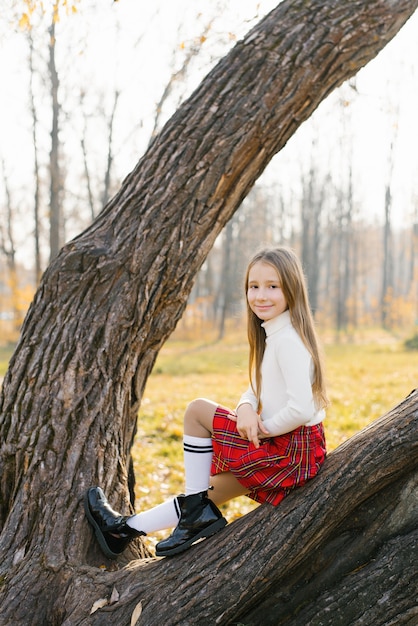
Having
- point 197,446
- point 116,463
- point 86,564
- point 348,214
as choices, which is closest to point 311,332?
point 197,446

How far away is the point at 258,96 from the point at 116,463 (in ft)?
7.33

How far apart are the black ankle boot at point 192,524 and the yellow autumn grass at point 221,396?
35.3 inches

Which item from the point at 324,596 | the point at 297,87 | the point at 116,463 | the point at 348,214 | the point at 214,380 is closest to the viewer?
the point at 324,596

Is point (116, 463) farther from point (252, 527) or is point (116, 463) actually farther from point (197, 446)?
point (252, 527)

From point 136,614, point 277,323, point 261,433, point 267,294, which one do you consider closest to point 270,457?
point 261,433

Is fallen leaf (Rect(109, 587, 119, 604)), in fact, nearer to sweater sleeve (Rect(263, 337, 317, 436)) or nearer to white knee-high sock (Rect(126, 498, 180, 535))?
white knee-high sock (Rect(126, 498, 180, 535))

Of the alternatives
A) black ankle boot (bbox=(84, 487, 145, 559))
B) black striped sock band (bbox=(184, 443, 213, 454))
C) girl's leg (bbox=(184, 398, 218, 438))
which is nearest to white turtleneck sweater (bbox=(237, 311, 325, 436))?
girl's leg (bbox=(184, 398, 218, 438))

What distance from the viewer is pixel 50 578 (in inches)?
112

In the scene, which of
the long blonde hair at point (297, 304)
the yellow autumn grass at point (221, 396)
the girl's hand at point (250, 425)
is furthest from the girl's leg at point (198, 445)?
the yellow autumn grass at point (221, 396)

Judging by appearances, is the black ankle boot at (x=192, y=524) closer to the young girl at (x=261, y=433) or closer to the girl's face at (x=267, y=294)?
the young girl at (x=261, y=433)

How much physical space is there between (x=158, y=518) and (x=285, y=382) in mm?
933

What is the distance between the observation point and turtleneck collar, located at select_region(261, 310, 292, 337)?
286 centimetres

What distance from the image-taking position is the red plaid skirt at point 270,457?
8.67ft

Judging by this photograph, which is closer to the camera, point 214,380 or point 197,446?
point 197,446
